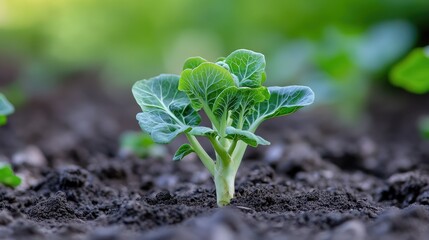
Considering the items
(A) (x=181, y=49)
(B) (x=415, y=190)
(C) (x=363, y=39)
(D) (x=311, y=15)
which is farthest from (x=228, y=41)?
(B) (x=415, y=190)

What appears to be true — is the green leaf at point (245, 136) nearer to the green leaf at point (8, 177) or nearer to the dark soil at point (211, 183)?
the dark soil at point (211, 183)

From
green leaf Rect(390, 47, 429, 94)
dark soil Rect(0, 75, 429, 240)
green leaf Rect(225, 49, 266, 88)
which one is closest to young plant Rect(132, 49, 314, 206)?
green leaf Rect(225, 49, 266, 88)

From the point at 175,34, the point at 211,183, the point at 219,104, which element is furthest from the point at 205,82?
the point at 175,34

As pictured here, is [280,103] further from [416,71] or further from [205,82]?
[416,71]

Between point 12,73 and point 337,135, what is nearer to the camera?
point 337,135

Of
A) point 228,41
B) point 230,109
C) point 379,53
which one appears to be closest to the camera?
point 230,109

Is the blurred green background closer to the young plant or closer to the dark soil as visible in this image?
the dark soil

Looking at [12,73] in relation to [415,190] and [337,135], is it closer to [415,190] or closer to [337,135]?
[337,135]
